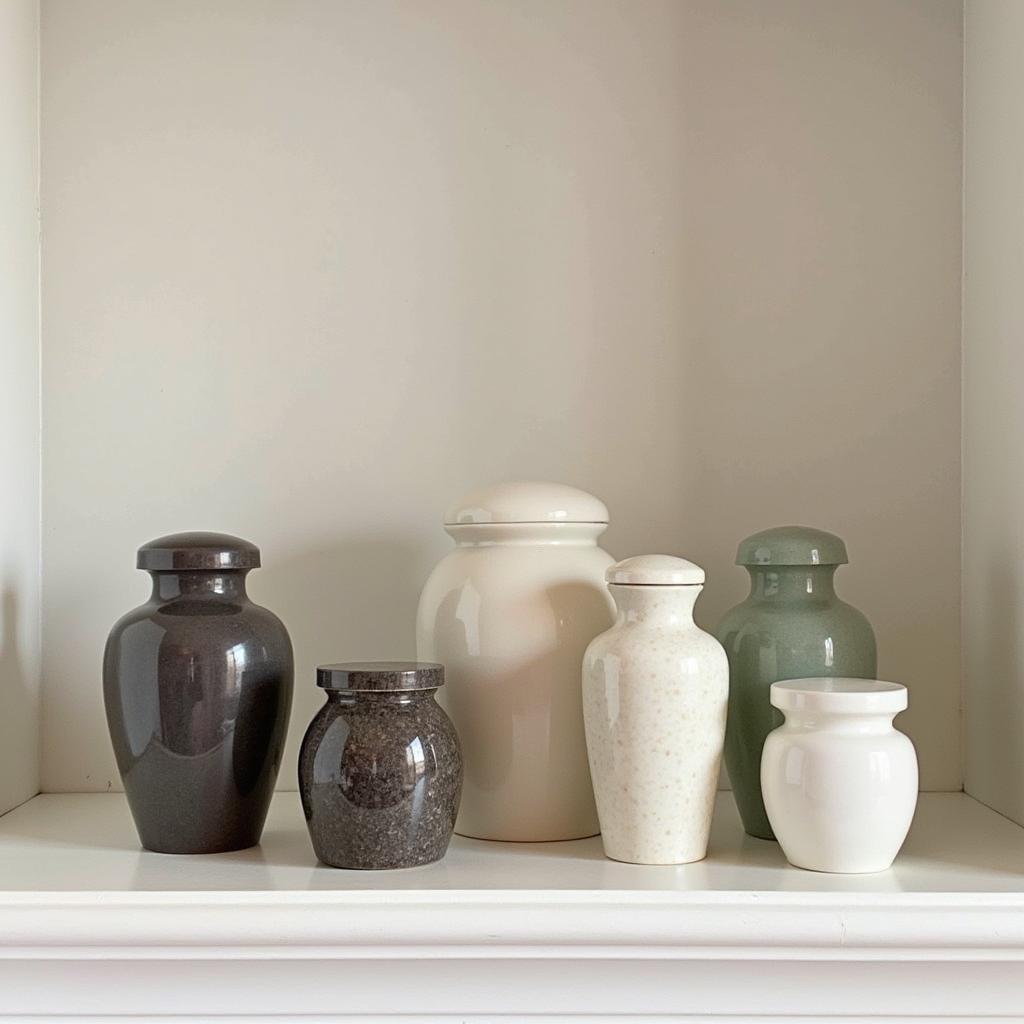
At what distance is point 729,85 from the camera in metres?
1.12

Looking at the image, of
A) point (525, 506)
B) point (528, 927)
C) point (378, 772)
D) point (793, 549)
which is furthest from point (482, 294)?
point (528, 927)

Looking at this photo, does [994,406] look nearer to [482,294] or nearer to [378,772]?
[482,294]

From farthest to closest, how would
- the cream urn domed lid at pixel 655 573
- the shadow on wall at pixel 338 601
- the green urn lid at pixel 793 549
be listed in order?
the shadow on wall at pixel 338 601 < the green urn lid at pixel 793 549 < the cream urn domed lid at pixel 655 573

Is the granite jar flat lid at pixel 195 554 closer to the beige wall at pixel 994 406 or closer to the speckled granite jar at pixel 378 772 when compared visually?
the speckled granite jar at pixel 378 772

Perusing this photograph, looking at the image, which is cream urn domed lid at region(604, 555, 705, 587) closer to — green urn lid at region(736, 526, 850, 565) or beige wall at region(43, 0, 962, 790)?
green urn lid at region(736, 526, 850, 565)

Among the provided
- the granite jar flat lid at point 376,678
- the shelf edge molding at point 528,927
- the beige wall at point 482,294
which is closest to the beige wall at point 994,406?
the beige wall at point 482,294

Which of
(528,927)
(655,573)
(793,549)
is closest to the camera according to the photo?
(528,927)

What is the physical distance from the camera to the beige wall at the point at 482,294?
111 cm

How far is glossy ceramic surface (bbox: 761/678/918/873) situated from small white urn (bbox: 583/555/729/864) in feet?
0.17

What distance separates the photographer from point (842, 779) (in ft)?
2.56

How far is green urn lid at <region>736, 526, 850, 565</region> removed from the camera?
94cm

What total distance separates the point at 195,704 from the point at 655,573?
33 centimetres

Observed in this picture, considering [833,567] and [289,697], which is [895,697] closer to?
[833,567]

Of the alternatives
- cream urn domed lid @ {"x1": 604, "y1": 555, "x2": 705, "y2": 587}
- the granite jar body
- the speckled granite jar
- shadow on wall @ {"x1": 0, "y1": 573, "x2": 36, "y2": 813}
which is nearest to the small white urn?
cream urn domed lid @ {"x1": 604, "y1": 555, "x2": 705, "y2": 587}
